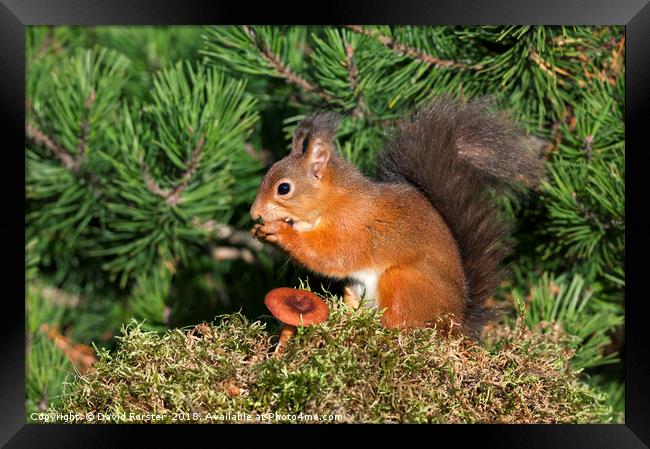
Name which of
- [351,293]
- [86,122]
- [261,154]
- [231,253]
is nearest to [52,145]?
[86,122]

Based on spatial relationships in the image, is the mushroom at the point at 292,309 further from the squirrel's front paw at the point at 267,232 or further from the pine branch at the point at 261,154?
the pine branch at the point at 261,154

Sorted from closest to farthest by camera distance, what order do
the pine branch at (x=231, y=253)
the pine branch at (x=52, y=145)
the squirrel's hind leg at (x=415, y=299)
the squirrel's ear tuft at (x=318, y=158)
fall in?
the squirrel's hind leg at (x=415, y=299) → the squirrel's ear tuft at (x=318, y=158) → the pine branch at (x=52, y=145) → the pine branch at (x=231, y=253)

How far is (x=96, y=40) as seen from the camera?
240cm

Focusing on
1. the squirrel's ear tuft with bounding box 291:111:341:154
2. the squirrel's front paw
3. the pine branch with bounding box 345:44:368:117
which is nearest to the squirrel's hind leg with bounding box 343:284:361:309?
the squirrel's front paw

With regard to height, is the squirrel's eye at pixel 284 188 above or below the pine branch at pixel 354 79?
→ below

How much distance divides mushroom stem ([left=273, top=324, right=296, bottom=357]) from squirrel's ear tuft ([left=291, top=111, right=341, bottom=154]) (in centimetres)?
48

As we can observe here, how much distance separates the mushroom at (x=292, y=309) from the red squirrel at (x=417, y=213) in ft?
1.05

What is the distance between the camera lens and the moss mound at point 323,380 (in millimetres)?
990

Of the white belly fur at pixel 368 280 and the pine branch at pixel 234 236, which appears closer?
the white belly fur at pixel 368 280

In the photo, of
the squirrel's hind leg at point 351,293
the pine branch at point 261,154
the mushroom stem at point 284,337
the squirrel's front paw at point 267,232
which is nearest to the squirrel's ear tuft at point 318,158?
the squirrel's front paw at point 267,232

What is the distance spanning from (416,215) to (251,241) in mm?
931
